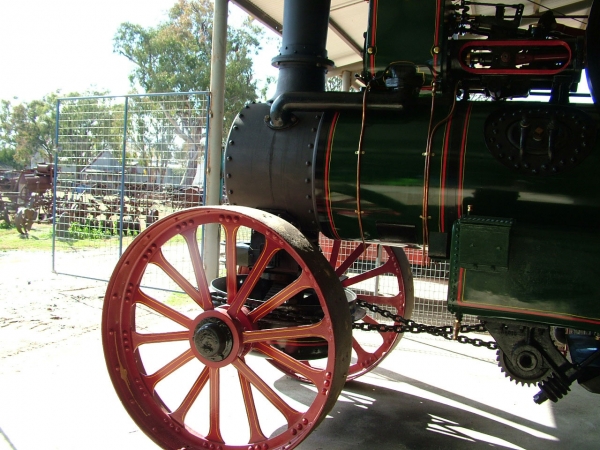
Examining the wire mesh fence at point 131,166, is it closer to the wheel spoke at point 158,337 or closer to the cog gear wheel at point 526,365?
the wheel spoke at point 158,337

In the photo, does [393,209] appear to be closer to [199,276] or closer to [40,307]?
[199,276]

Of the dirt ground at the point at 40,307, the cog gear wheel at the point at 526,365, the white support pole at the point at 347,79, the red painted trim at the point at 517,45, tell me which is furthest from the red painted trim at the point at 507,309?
the white support pole at the point at 347,79

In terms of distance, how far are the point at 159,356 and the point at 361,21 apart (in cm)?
443

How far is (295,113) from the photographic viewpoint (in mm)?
2795

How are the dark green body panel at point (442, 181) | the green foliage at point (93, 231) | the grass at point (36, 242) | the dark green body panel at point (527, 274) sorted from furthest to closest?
1. the grass at point (36, 242)
2. the green foliage at point (93, 231)
3. the dark green body panel at point (442, 181)
4. the dark green body panel at point (527, 274)

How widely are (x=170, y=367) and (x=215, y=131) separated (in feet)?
9.82

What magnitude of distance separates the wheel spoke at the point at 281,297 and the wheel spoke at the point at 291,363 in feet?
0.45

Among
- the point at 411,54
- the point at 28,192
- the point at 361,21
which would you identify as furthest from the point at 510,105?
the point at 28,192

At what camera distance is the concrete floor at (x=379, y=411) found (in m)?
2.79

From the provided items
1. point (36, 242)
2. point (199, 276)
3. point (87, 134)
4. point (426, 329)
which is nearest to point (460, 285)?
point (426, 329)

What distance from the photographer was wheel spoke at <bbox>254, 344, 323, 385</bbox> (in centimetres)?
221

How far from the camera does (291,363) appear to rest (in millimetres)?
2350

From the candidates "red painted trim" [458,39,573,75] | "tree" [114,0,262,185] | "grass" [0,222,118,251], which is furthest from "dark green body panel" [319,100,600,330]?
"tree" [114,0,262,185]

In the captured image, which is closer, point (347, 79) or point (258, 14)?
point (258, 14)
